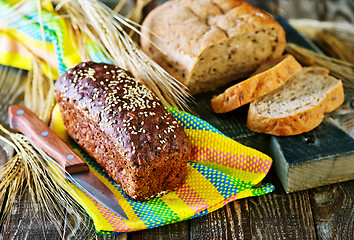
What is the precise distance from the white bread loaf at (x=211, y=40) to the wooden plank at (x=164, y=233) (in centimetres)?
108

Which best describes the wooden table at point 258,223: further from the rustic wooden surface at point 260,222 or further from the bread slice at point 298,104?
the bread slice at point 298,104

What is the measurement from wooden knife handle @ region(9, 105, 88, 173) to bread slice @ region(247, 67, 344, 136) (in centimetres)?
108

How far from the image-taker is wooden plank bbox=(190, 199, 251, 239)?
2.29m

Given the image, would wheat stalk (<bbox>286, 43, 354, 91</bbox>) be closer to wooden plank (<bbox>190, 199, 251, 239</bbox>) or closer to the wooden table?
the wooden table

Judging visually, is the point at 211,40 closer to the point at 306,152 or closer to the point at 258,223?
the point at 306,152

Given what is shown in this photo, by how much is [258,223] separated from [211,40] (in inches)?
47.5

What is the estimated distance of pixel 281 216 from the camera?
2.38 metres

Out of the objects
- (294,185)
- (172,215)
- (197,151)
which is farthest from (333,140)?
(172,215)

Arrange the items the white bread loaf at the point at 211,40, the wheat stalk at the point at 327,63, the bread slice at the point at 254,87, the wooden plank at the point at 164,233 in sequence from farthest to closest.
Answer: the wheat stalk at the point at 327,63
the white bread loaf at the point at 211,40
the bread slice at the point at 254,87
the wooden plank at the point at 164,233

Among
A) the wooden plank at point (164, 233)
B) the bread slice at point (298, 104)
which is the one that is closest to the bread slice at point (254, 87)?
the bread slice at point (298, 104)

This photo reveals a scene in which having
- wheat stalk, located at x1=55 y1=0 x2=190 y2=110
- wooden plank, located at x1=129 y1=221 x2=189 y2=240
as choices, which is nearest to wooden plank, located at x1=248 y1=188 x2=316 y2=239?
wooden plank, located at x1=129 y1=221 x2=189 y2=240

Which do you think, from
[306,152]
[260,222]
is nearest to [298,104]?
[306,152]

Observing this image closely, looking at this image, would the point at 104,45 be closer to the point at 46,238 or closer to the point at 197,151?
the point at 197,151

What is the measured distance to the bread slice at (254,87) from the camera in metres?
2.81
